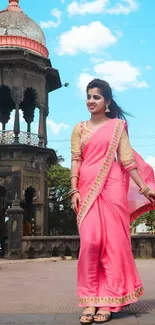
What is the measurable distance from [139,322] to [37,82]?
715 inches

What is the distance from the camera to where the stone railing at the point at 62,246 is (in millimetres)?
17969

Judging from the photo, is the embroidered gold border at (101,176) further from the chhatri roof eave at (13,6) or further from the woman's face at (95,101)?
the chhatri roof eave at (13,6)

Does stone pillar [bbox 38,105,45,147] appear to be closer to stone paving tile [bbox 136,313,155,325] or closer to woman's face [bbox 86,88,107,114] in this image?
woman's face [bbox 86,88,107,114]

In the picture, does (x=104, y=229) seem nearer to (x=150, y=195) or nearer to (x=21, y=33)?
(x=150, y=195)

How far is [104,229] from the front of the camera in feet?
15.0

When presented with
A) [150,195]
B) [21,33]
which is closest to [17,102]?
[21,33]

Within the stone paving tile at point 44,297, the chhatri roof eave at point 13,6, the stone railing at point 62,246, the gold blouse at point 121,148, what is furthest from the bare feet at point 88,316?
the chhatri roof eave at point 13,6

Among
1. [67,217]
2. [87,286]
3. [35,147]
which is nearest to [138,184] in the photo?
[87,286]

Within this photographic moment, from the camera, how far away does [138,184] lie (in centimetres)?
487

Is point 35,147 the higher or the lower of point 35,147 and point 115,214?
the higher

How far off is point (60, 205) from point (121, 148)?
3121cm

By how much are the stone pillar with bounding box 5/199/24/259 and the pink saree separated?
43.1ft

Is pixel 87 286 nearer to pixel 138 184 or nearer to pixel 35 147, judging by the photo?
pixel 138 184

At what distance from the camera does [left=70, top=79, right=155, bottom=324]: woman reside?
4.48 meters
